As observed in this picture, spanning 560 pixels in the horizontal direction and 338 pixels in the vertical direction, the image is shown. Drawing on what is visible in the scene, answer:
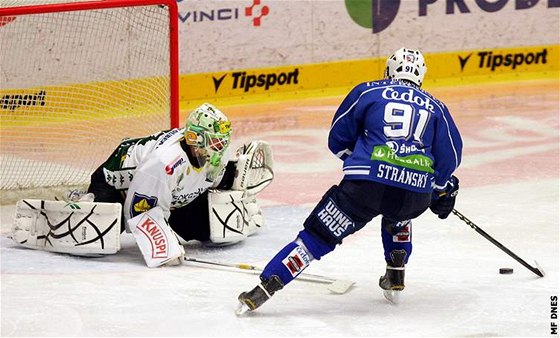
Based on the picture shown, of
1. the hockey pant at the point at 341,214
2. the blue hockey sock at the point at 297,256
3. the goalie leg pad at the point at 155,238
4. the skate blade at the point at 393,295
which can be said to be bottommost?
the skate blade at the point at 393,295

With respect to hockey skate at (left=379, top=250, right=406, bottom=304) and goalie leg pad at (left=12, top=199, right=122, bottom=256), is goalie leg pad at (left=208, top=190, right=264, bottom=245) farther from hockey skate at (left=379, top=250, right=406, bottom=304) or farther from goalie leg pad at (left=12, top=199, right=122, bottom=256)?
hockey skate at (left=379, top=250, right=406, bottom=304)

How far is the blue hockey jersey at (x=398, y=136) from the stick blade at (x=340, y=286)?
2.04 ft

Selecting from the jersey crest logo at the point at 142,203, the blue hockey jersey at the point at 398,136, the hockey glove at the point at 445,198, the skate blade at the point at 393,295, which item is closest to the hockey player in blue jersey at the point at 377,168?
the blue hockey jersey at the point at 398,136

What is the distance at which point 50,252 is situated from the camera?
5.75m

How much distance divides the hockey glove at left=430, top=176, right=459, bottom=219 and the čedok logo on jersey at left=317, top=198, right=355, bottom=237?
0.46 meters

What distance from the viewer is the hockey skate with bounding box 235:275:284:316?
189 inches

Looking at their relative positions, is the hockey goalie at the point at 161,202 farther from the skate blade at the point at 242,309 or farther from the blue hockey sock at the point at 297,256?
the blue hockey sock at the point at 297,256

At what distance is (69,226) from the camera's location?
222 inches

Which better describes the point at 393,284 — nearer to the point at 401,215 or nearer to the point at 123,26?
the point at 401,215

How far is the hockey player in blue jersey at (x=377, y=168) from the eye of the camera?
4.73m

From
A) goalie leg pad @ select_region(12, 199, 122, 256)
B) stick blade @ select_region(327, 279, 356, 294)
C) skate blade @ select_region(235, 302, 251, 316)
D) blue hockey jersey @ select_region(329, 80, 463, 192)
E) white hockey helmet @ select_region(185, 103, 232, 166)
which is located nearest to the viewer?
blue hockey jersey @ select_region(329, 80, 463, 192)

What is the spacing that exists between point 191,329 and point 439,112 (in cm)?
118

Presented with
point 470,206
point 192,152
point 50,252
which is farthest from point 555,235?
point 50,252

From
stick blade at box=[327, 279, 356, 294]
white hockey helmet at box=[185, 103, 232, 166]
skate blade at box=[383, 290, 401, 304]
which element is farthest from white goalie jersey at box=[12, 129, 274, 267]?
skate blade at box=[383, 290, 401, 304]
